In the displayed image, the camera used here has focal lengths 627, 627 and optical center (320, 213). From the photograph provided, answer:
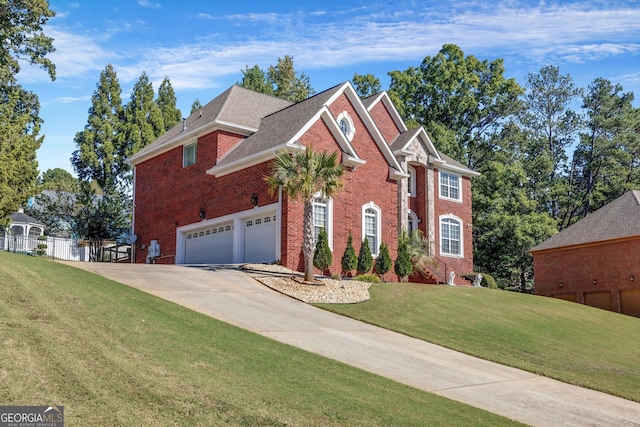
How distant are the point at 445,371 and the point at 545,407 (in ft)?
7.78

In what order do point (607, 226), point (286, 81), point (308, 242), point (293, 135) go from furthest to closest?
1. point (286, 81)
2. point (607, 226)
3. point (293, 135)
4. point (308, 242)

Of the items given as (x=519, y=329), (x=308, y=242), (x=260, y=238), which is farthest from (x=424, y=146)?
(x=519, y=329)

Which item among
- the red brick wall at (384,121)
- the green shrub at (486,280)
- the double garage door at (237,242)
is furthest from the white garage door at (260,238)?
the green shrub at (486,280)

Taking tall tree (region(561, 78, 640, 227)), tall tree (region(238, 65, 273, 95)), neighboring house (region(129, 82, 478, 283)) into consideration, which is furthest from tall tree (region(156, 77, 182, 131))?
tall tree (region(561, 78, 640, 227))

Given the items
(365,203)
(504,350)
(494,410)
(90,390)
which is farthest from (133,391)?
(365,203)

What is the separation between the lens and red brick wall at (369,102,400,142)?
3584cm

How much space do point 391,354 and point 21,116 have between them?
2807cm

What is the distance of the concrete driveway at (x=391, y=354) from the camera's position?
1145 centimetres

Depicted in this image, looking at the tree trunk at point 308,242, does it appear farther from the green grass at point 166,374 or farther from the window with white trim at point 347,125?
the window with white trim at point 347,125

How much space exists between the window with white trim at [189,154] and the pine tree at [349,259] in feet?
32.5

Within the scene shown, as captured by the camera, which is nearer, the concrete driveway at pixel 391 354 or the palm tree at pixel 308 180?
the concrete driveway at pixel 391 354

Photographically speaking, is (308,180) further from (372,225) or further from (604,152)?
(604,152)

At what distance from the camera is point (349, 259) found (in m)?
26.6

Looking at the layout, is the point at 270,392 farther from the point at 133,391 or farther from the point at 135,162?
the point at 135,162
